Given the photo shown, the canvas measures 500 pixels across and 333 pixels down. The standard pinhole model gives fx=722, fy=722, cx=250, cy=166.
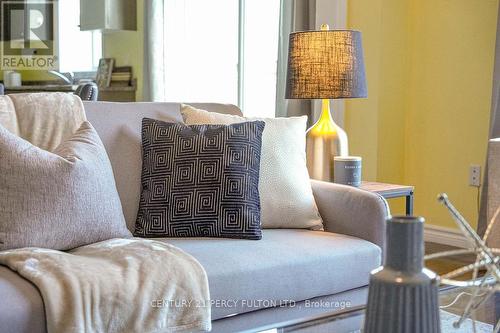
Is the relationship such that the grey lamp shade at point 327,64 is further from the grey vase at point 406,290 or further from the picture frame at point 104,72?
the picture frame at point 104,72

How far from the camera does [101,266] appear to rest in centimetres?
184

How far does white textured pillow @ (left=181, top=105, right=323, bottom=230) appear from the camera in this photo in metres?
2.49

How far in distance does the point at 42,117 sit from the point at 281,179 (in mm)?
821

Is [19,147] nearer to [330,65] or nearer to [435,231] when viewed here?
[330,65]

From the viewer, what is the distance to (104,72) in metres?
6.52

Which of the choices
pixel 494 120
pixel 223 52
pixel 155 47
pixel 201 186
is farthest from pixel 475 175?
pixel 155 47

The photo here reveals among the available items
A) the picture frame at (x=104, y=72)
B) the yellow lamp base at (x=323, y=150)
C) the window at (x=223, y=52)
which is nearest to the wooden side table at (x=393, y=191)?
the yellow lamp base at (x=323, y=150)

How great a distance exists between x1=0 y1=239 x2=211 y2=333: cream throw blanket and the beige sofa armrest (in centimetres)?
70

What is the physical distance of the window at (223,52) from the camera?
199 inches

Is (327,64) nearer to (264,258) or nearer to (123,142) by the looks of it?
(123,142)

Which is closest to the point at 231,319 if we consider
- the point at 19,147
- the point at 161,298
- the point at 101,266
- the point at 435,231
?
the point at 161,298

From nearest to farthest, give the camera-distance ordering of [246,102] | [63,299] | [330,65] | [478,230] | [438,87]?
[63,299] < [330,65] < [478,230] < [438,87] < [246,102]

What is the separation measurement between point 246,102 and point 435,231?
175cm

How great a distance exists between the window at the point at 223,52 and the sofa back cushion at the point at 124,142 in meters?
2.43
